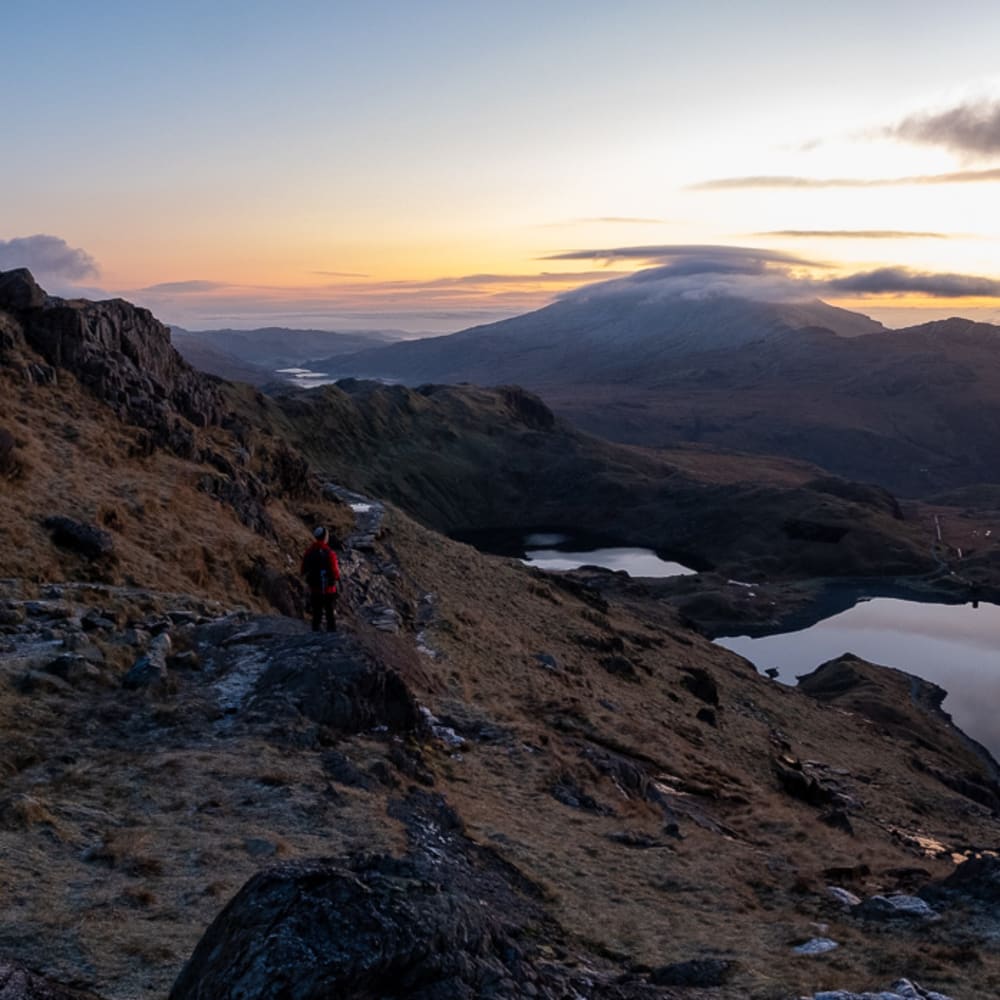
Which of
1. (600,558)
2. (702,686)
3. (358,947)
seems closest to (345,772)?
(358,947)

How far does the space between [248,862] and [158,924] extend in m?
1.73

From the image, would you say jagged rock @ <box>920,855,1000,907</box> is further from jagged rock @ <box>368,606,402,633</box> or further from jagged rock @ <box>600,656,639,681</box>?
jagged rock @ <box>600,656,639,681</box>

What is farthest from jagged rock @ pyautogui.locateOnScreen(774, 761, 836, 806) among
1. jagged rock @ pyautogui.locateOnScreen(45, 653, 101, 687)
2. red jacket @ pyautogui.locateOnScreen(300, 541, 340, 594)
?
jagged rock @ pyautogui.locateOnScreen(45, 653, 101, 687)

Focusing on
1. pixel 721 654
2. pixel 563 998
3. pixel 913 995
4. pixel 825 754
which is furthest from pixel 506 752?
pixel 721 654

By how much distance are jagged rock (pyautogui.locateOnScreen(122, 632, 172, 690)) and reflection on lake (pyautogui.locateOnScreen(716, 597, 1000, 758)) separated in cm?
5152

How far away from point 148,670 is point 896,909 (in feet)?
35.9

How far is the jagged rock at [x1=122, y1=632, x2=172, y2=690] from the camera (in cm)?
1512

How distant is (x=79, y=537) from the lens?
20391 mm

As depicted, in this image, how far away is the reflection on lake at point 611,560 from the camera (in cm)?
11562

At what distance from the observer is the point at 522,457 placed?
15650cm

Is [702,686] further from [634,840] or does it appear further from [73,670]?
[73,670]

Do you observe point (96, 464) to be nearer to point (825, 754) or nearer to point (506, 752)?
point (506, 752)

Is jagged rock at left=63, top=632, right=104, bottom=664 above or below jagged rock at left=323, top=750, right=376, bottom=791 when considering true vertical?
above

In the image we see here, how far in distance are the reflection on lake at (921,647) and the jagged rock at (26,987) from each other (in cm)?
5735
